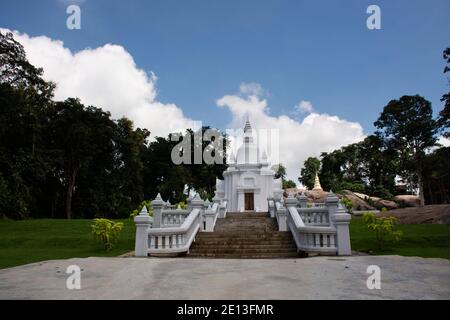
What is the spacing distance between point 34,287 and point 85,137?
30.1 m

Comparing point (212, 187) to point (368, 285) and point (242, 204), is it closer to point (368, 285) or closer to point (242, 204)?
point (242, 204)

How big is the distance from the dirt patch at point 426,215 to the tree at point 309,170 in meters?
37.8

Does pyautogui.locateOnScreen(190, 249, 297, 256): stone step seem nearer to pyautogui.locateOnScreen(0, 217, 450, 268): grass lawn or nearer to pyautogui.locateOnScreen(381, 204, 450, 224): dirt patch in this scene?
pyautogui.locateOnScreen(0, 217, 450, 268): grass lawn

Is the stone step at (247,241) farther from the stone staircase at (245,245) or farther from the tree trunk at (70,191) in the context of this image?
the tree trunk at (70,191)

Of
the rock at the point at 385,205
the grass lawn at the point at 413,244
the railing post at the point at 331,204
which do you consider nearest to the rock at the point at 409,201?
the rock at the point at 385,205

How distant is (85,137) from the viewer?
33.5m

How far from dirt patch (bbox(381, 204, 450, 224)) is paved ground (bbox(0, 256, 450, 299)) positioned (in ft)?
41.6

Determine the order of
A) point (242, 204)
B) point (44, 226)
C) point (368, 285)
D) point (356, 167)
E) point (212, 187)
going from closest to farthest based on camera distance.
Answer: point (368, 285), point (44, 226), point (242, 204), point (212, 187), point (356, 167)

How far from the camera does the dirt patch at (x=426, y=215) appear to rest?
61.2 ft

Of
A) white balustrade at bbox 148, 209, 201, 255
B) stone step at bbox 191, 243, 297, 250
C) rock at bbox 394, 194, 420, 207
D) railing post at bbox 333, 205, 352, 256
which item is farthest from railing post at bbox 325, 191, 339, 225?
rock at bbox 394, 194, 420, 207

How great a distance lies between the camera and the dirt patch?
734 inches

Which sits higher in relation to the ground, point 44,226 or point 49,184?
point 49,184

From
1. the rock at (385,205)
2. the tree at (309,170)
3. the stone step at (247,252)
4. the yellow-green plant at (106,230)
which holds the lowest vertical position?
the stone step at (247,252)
